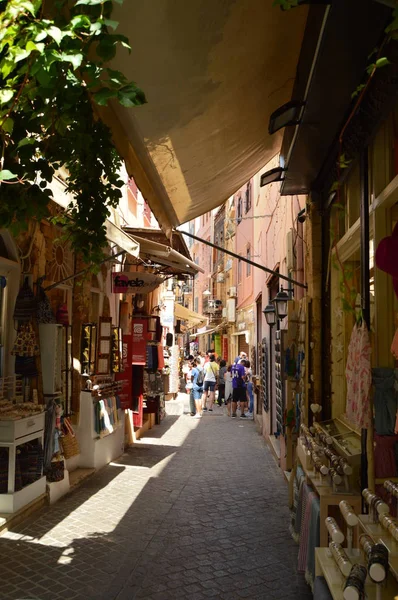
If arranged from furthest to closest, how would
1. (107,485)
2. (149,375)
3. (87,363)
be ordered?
(149,375), (87,363), (107,485)

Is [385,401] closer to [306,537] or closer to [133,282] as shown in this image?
[306,537]

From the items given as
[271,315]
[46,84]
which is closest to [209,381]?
[271,315]

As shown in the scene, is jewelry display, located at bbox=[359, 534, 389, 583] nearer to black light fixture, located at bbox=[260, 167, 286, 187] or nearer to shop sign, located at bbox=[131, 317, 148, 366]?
black light fixture, located at bbox=[260, 167, 286, 187]

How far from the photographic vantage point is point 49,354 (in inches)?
283

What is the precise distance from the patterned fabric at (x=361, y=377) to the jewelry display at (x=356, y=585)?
136 cm

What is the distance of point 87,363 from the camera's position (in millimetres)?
9172

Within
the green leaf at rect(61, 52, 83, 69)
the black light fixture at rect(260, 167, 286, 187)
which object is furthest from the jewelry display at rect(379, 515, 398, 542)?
the black light fixture at rect(260, 167, 286, 187)

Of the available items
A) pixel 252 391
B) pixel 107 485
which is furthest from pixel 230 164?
pixel 252 391

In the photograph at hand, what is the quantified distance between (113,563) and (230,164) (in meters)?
4.12

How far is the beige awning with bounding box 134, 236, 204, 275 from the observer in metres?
9.03

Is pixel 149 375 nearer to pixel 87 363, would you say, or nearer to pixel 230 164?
pixel 87 363

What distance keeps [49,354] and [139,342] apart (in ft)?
16.4

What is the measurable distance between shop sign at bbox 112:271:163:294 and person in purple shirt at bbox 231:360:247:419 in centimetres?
707

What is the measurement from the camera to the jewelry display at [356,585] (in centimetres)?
211
